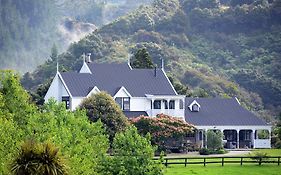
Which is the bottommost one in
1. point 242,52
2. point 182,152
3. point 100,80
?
point 182,152

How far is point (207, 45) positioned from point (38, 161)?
142895 mm

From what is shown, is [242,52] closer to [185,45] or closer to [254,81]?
[185,45]

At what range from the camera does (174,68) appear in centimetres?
14662

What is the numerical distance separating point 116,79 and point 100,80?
1.65 meters

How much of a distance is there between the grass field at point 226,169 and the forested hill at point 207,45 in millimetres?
65299

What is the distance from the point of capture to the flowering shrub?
246ft

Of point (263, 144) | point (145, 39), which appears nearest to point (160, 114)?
point (263, 144)

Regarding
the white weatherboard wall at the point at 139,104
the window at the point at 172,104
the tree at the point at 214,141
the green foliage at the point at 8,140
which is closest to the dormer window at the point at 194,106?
the window at the point at 172,104

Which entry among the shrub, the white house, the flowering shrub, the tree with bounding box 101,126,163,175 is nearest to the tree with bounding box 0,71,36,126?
the tree with bounding box 101,126,163,175

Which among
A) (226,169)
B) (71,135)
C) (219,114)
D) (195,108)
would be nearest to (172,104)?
(195,108)

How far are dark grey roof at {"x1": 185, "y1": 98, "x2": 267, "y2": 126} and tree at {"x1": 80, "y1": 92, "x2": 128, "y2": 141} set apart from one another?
13420 mm

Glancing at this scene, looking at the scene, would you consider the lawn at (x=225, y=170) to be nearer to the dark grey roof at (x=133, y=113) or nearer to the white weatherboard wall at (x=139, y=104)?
the dark grey roof at (x=133, y=113)

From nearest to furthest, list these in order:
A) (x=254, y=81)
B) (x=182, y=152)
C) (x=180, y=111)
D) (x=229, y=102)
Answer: (x=182, y=152)
(x=180, y=111)
(x=229, y=102)
(x=254, y=81)

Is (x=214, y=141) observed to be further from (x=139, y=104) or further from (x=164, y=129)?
(x=139, y=104)
